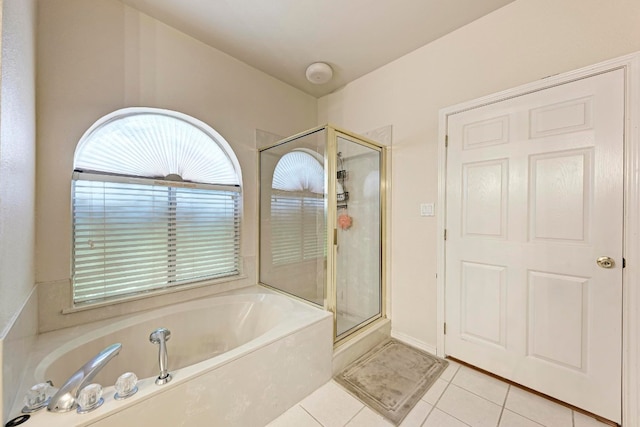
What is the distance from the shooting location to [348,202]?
87.8 inches

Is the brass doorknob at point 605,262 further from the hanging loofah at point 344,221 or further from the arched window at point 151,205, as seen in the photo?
the arched window at point 151,205

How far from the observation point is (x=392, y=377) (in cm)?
171

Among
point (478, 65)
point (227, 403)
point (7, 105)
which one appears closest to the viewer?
point (7, 105)

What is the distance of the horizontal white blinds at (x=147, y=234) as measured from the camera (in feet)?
5.13

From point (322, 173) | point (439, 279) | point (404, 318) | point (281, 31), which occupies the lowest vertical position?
point (404, 318)

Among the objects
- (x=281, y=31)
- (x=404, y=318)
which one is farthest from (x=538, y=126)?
(x=281, y=31)

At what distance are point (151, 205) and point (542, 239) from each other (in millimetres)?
2692

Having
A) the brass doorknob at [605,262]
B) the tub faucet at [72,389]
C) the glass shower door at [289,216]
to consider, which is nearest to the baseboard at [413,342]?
the glass shower door at [289,216]

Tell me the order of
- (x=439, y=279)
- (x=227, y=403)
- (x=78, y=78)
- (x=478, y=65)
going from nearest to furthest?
(x=227, y=403) → (x=78, y=78) → (x=478, y=65) → (x=439, y=279)

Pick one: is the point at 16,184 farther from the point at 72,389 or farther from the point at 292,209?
the point at 292,209

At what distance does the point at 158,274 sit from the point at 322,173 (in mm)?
1479

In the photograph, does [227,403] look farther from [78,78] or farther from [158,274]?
[78,78]

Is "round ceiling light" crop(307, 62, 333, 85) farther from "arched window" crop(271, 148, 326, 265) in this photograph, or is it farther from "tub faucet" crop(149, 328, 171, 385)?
"tub faucet" crop(149, 328, 171, 385)

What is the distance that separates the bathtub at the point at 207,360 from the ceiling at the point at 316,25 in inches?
84.1
